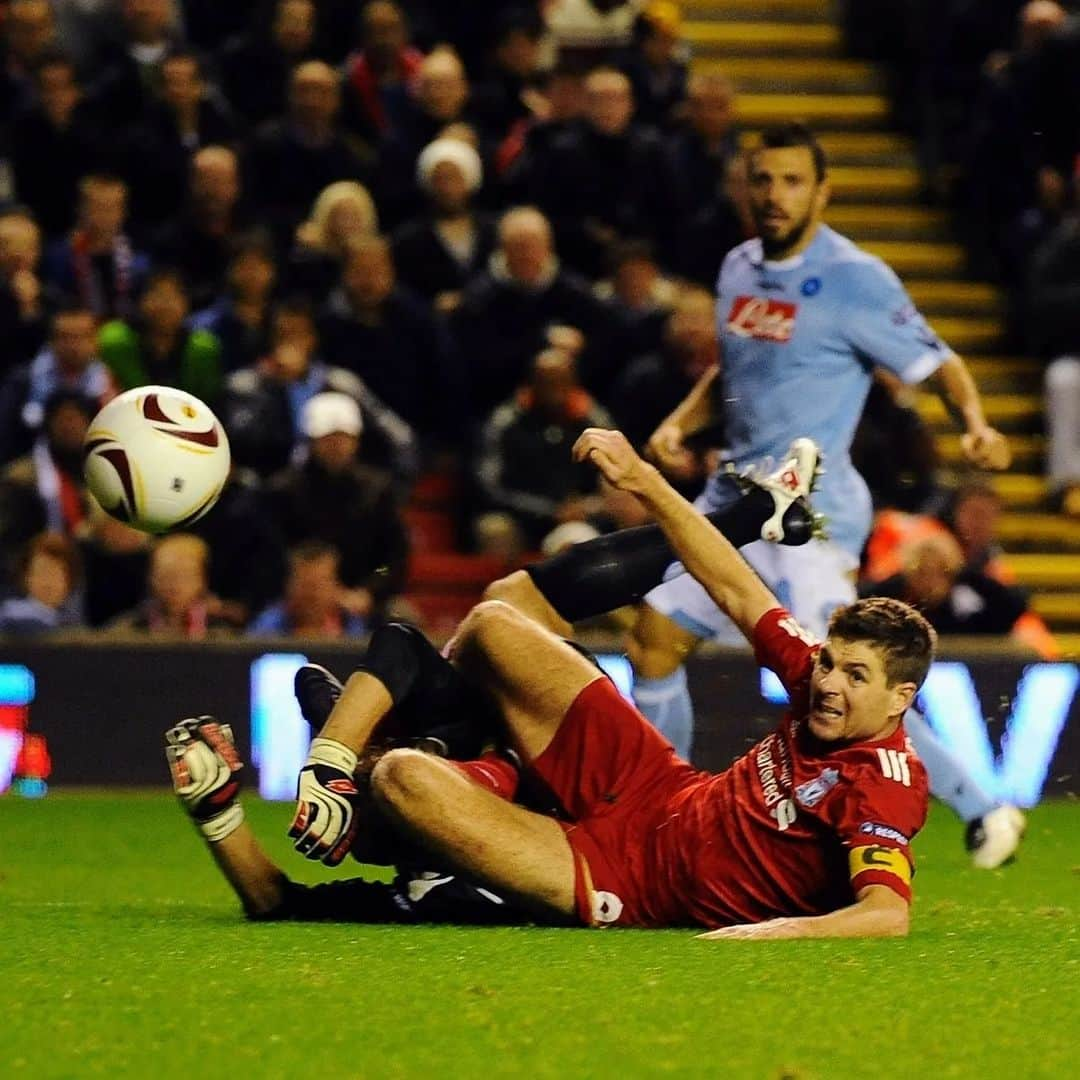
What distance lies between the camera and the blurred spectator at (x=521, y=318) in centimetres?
1241

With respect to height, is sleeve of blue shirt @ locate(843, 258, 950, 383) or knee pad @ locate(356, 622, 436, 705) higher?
sleeve of blue shirt @ locate(843, 258, 950, 383)

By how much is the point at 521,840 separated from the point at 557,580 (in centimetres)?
108

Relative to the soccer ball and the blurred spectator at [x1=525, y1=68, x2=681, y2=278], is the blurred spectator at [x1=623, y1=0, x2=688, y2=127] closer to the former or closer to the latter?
the blurred spectator at [x1=525, y1=68, x2=681, y2=278]

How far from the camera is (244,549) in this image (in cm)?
1148

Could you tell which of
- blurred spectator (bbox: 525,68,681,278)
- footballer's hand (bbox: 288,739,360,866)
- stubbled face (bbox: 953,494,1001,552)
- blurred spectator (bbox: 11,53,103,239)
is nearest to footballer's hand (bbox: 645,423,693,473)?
footballer's hand (bbox: 288,739,360,866)

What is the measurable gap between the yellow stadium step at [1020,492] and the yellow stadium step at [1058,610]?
30.0 inches

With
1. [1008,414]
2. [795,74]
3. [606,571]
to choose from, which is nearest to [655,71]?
[795,74]

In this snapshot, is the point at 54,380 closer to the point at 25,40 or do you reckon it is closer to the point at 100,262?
the point at 100,262

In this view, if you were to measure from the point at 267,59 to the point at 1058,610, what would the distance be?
5.01 metres

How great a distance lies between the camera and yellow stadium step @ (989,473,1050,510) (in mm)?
13672

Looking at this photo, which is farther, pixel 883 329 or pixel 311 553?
pixel 311 553

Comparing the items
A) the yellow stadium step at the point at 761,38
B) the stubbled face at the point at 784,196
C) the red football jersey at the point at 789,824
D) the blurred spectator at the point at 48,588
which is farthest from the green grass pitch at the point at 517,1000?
the yellow stadium step at the point at 761,38

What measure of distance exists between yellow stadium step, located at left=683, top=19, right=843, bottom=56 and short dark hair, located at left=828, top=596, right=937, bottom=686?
10276mm

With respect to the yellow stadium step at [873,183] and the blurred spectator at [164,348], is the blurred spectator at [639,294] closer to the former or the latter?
the blurred spectator at [164,348]
